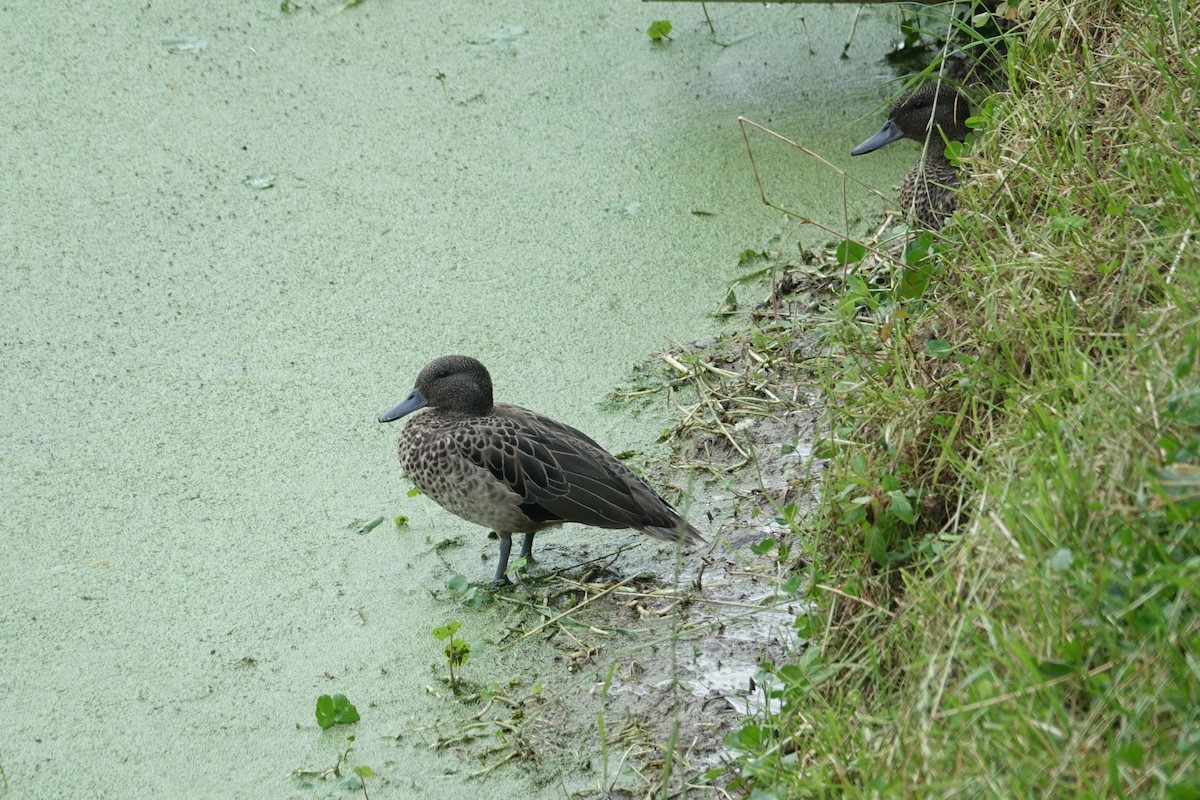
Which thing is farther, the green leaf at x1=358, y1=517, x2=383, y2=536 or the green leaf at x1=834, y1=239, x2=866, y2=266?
the green leaf at x1=358, y1=517, x2=383, y2=536

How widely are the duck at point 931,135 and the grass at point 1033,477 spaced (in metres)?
0.56

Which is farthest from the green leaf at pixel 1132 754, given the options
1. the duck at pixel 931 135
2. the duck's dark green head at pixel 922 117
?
the duck's dark green head at pixel 922 117

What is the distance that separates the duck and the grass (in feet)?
1.84

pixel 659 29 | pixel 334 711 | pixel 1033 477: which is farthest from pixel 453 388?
pixel 659 29

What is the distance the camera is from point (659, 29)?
4.94m

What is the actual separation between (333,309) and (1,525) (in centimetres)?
110

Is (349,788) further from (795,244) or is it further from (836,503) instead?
(795,244)

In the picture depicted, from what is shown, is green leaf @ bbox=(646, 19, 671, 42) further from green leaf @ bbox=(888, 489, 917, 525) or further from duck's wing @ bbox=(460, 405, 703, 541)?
green leaf @ bbox=(888, 489, 917, 525)

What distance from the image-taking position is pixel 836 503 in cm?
238

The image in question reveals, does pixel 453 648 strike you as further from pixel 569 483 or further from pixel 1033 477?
pixel 1033 477

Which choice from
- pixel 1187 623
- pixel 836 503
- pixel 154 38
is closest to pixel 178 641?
pixel 836 503

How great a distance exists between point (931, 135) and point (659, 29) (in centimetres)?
145

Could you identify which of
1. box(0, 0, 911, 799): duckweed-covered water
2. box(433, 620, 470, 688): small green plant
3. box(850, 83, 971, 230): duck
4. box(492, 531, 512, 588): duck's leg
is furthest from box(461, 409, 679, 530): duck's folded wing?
box(850, 83, 971, 230): duck

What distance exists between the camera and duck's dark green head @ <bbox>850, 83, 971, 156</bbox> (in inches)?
153
